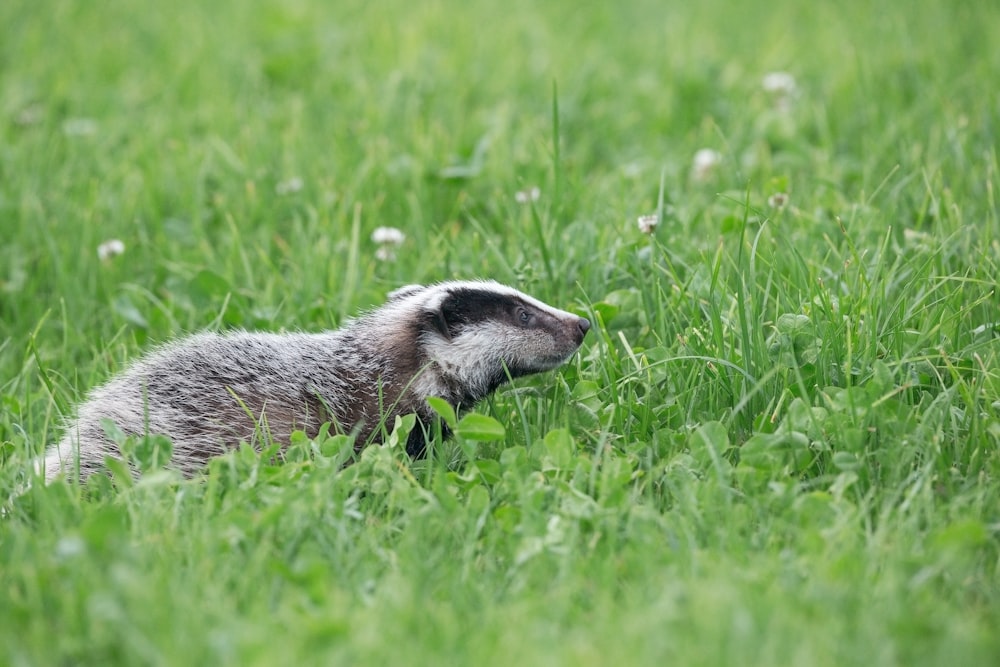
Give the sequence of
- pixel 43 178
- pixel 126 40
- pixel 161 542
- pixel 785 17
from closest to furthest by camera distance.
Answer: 1. pixel 161 542
2. pixel 43 178
3. pixel 126 40
4. pixel 785 17

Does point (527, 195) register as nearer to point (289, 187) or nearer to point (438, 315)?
point (289, 187)

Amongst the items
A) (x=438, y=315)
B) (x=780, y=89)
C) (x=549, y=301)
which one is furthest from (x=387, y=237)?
(x=780, y=89)

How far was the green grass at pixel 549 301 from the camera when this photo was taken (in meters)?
3.29

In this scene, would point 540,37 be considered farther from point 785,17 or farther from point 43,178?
point 43,178

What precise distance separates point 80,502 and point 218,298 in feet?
7.33

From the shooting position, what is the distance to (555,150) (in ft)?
19.8

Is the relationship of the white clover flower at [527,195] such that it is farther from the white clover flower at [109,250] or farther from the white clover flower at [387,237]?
the white clover flower at [109,250]

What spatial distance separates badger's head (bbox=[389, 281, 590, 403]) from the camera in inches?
202

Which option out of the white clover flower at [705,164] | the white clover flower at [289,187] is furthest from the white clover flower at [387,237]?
the white clover flower at [705,164]

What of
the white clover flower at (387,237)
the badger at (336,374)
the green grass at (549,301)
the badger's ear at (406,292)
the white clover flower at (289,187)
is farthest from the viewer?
the white clover flower at (289,187)

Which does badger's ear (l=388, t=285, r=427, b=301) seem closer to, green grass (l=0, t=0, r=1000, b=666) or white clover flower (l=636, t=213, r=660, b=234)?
green grass (l=0, t=0, r=1000, b=666)

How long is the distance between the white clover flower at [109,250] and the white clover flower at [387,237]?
1480 mm

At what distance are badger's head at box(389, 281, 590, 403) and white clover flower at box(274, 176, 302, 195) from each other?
7.42 feet

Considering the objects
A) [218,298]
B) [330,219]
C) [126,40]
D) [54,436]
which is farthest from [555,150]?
[126,40]
